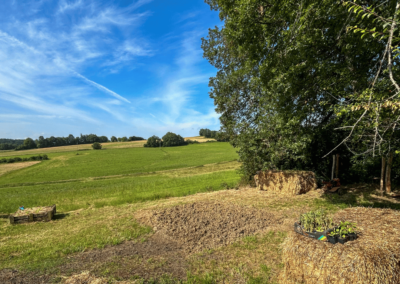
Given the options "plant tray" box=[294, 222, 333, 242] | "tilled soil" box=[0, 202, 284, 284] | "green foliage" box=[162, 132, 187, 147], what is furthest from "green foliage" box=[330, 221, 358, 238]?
"green foliage" box=[162, 132, 187, 147]

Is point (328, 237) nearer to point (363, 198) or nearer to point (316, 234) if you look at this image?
point (316, 234)

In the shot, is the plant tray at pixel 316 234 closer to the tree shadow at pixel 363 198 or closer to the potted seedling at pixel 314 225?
the potted seedling at pixel 314 225

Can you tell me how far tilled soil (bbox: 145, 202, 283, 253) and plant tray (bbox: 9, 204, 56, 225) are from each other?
20.1ft

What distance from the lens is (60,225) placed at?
32.7ft

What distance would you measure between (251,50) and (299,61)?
6.76 feet

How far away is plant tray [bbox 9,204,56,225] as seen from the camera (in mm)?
10367

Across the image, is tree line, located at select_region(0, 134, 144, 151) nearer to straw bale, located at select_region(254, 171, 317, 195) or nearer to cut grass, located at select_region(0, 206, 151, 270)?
cut grass, located at select_region(0, 206, 151, 270)

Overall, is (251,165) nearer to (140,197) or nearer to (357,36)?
(140,197)

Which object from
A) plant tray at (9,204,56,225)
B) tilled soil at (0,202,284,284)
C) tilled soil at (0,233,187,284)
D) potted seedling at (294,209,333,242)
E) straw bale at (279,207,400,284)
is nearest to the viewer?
straw bale at (279,207,400,284)

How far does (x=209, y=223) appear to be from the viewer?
8.08 m

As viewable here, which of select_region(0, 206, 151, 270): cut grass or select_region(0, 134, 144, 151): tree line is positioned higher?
select_region(0, 134, 144, 151): tree line

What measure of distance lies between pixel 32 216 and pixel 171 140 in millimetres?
80593

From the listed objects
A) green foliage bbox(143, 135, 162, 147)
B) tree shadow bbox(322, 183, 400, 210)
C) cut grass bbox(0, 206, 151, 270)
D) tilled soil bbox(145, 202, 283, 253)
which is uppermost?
green foliage bbox(143, 135, 162, 147)

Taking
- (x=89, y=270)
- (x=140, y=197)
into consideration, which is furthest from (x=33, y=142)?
(x=89, y=270)
